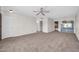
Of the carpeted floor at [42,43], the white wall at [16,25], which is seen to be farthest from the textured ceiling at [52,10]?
the carpeted floor at [42,43]

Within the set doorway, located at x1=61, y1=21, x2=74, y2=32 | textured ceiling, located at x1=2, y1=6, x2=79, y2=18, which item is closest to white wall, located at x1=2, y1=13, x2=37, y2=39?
textured ceiling, located at x1=2, y1=6, x2=79, y2=18

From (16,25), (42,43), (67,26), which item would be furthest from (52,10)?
(16,25)

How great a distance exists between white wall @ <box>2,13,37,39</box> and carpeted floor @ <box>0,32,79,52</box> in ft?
0.43

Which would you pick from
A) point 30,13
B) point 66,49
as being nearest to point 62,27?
point 66,49

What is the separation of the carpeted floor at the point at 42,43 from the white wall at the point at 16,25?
5.2 inches

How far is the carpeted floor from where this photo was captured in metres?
2.23

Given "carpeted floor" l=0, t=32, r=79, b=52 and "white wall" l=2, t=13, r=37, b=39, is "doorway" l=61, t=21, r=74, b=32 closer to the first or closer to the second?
"carpeted floor" l=0, t=32, r=79, b=52

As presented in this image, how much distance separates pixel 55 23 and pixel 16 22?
3.31 ft

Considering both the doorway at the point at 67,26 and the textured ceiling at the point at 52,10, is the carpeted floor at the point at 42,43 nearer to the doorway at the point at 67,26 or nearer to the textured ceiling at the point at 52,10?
the doorway at the point at 67,26

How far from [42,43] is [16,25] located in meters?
0.83

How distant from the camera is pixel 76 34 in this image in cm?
226
